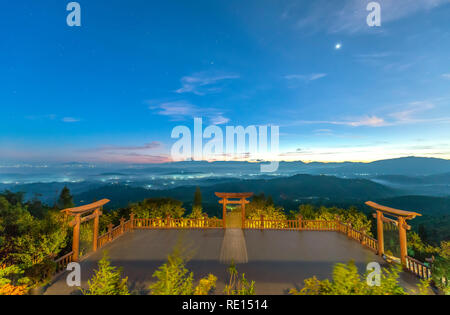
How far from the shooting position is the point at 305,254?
281 inches

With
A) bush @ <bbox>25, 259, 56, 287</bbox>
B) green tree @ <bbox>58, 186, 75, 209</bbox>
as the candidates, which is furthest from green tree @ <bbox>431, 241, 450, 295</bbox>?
green tree @ <bbox>58, 186, 75, 209</bbox>

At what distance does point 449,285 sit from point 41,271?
11.3 meters

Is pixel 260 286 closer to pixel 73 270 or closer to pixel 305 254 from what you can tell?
pixel 305 254

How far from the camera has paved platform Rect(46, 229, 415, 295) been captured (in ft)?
17.9

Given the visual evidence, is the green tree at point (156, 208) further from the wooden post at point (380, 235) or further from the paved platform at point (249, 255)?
the wooden post at point (380, 235)

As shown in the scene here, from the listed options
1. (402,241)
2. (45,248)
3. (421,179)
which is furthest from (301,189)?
(45,248)

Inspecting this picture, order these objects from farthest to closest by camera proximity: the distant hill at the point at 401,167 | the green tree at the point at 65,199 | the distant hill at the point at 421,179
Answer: the distant hill at the point at 401,167, the distant hill at the point at 421,179, the green tree at the point at 65,199

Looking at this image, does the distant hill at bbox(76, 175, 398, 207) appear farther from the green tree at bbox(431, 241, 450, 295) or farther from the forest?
the green tree at bbox(431, 241, 450, 295)

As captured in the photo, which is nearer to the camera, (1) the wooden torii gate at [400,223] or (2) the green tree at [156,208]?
(1) the wooden torii gate at [400,223]

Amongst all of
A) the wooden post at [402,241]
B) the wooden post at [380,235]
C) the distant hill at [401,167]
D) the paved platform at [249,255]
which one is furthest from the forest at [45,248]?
the distant hill at [401,167]

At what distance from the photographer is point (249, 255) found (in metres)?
7.04

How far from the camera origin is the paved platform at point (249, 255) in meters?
5.46

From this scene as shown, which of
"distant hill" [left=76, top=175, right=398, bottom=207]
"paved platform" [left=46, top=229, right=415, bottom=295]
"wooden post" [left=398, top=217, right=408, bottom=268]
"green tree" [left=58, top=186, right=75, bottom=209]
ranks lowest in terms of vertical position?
"distant hill" [left=76, top=175, right=398, bottom=207]

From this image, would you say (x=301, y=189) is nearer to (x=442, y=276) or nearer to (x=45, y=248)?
(x=442, y=276)
